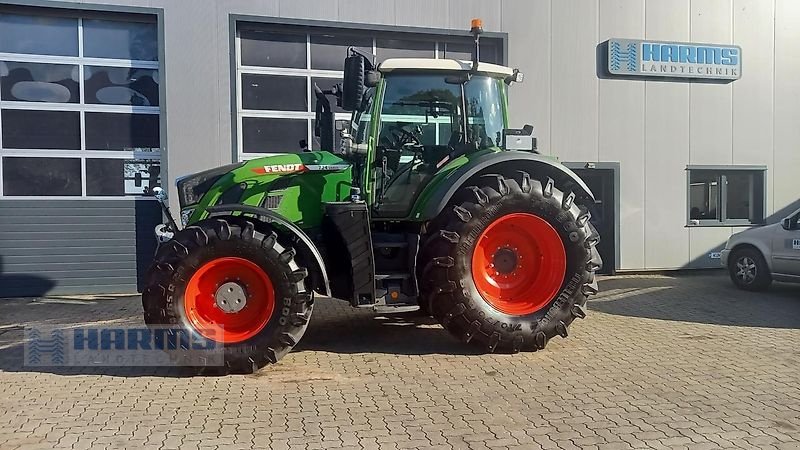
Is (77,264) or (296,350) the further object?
(77,264)

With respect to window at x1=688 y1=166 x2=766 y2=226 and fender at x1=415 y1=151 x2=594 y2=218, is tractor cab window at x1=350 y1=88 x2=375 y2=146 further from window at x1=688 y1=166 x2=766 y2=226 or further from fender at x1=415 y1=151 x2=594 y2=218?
window at x1=688 y1=166 x2=766 y2=226

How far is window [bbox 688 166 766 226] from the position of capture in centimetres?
1281

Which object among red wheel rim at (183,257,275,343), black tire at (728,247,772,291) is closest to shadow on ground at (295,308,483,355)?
red wheel rim at (183,257,275,343)

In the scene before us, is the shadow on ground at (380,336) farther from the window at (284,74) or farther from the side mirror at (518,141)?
the window at (284,74)

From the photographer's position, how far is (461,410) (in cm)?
482

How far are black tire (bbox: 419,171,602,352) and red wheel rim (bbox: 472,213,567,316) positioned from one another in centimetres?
8

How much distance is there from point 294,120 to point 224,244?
6.10 meters

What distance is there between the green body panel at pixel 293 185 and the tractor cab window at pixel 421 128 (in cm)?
42

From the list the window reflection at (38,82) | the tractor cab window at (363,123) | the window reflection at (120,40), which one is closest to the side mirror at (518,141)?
the tractor cab window at (363,123)

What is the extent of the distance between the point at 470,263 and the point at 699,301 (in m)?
5.11

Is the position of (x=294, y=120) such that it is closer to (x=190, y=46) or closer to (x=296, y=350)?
(x=190, y=46)

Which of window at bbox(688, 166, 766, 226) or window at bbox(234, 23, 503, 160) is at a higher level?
window at bbox(234, 23, 503, 160)

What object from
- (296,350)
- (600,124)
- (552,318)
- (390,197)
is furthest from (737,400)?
(600,124)

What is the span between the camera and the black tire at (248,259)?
5.56 metres
